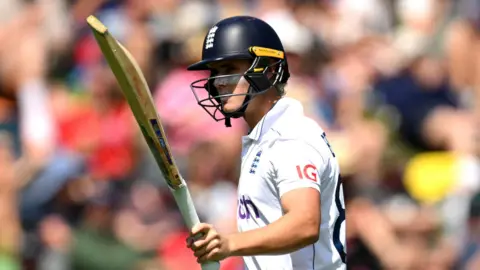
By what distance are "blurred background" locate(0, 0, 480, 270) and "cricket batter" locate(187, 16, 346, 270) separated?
388cm

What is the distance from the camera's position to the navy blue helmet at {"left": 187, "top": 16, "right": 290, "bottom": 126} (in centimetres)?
511

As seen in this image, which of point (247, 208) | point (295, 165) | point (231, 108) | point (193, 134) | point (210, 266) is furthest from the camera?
point (193, 134)

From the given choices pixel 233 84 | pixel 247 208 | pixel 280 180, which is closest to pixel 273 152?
pixel 280 180

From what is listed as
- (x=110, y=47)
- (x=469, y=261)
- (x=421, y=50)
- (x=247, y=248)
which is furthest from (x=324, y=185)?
(x=421, y=50)

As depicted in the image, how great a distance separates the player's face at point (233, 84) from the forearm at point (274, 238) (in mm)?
813

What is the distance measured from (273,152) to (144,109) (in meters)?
0.63

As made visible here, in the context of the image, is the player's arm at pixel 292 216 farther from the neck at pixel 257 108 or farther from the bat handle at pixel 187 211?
the neck at pixel 257 108

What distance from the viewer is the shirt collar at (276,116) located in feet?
16.8

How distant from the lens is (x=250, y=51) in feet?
16.7

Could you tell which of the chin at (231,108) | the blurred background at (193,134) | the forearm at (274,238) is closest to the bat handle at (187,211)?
the forearm at (274,238)

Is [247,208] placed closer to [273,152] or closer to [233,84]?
[273,152]

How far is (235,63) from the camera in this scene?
17.0ft

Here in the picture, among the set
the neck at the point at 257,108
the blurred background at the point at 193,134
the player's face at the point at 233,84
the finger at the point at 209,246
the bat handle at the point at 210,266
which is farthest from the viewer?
the blurred background at the point at 193,134

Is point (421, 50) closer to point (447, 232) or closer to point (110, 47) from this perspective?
point (447, 232)
